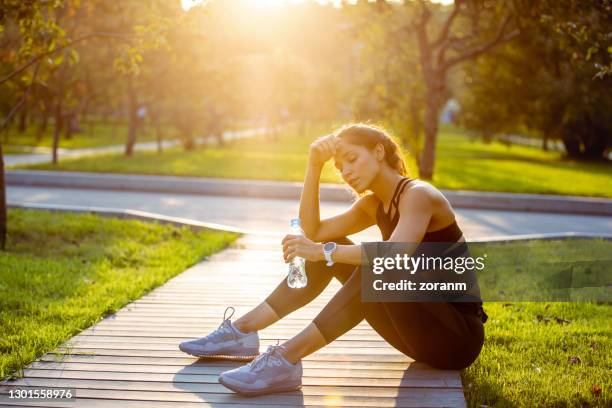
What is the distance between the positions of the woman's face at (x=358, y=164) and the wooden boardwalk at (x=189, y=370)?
1.13 meters

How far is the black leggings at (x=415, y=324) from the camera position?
423cm

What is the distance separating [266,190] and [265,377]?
1282cm

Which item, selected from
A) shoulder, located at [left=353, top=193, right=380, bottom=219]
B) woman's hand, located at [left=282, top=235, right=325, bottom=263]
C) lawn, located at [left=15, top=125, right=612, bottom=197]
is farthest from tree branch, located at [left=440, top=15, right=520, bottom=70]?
woman's hand, located at [left=282, top=235, right=325, bottom=263]

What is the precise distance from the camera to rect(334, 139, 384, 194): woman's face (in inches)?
178

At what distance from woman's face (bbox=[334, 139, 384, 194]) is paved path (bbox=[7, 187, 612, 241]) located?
261 inches

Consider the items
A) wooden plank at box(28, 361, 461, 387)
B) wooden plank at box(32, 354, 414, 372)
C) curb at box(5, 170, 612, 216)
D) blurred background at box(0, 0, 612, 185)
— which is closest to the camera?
wooden plank at box(28, 361, 461, 387)

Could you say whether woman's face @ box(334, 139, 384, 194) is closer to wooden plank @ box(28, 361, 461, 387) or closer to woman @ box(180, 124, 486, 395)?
woman @ box(180, 124, 486, 395)

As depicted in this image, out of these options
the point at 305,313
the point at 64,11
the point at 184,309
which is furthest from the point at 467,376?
the point at 64,11

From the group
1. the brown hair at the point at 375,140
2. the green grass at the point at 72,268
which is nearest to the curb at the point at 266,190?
the green grass at the point at 72,268

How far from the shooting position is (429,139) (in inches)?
794

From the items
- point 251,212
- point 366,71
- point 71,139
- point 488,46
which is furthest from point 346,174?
point 71,139

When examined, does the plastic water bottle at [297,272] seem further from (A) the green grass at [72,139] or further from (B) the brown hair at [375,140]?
(A) the green grass at [72,139]

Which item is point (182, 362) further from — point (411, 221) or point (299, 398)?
point (411, 221)

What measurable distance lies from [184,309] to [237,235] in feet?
13.3
